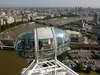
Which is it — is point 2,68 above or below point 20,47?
below

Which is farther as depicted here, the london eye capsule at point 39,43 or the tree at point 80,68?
the tree at point 80,68

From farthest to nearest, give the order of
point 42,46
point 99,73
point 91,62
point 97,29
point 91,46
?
point 97,29 → point 91,46 → point 91,62 → point 99,73 → point 42,46

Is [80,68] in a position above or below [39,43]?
below

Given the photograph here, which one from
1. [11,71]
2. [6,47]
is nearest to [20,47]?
[11,71]

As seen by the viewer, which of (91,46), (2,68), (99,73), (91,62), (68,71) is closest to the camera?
(68,71)

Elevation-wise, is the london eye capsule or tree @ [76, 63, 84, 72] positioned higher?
the london eye capsule

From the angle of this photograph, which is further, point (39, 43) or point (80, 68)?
point (80, 68)

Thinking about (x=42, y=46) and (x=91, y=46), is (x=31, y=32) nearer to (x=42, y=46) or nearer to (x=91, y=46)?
(x=42, y=46)

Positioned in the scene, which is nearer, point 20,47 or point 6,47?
point 20,47

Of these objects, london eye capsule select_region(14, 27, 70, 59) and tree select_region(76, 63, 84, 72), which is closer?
london eye capsule select_region(14, 27, 70, 59)

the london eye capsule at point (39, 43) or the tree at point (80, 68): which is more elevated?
the london eye capsule at point (39, 43)

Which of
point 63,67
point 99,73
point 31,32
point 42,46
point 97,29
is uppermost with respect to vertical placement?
point 31,32
